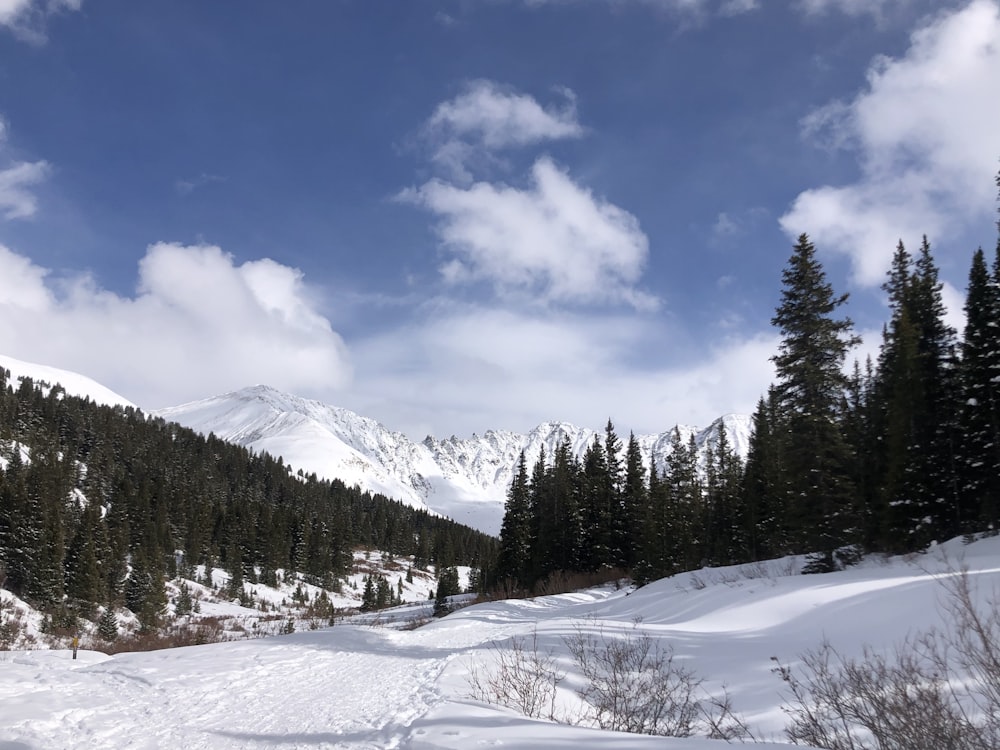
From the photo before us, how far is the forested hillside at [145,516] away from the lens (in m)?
47.2

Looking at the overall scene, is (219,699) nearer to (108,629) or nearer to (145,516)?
(108,629)

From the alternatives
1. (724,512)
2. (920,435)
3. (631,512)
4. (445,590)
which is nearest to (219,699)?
(920,435)

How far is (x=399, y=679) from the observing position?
1159 cm

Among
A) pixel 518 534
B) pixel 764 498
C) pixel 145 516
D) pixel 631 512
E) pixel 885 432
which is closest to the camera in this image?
pixel 885 432

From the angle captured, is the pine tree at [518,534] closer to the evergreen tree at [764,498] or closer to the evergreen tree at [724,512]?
the evergreen tree at [724,512]

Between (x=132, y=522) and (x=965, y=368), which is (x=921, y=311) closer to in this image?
(x=965, y=368)

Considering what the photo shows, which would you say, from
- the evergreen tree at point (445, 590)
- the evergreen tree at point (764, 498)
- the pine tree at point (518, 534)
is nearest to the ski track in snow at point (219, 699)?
the evergreen tree at point (764, 498)

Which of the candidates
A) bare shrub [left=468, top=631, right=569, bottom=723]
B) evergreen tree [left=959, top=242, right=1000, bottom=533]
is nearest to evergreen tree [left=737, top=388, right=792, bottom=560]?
evergreen tree [left=959, top=242, right=1000, bottom=533]

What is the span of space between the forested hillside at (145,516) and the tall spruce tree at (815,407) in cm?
4698

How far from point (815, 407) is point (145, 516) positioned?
279ft

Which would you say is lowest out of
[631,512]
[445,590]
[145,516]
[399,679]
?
[445,590]

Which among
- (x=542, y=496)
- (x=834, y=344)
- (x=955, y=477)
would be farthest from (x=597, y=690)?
(x=542, y=496)

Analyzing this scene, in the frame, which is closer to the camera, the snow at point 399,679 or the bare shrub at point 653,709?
the bare shrub at point 653,709

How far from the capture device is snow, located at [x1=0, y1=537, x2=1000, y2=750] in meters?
7.01
